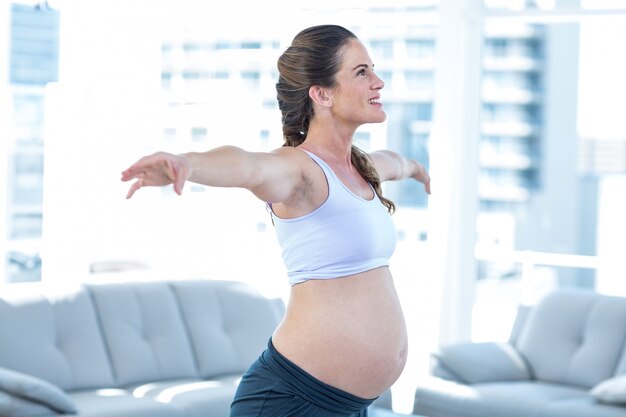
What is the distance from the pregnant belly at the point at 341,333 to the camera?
232cm

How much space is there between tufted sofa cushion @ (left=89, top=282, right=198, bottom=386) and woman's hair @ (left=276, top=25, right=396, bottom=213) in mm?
2599

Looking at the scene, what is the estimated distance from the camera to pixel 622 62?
2597cm

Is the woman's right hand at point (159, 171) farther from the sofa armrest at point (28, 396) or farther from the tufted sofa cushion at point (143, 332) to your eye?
the tufted sofa cushion at point (143, 332)

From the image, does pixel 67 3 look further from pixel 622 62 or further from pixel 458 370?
pixel 622 62

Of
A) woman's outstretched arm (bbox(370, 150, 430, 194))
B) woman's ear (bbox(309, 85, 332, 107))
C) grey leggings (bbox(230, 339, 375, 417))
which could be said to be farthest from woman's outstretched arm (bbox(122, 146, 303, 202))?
woman's outstretched arm (bbox(370, 150, 430, 194))

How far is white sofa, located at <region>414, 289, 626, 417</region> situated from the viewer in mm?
4914

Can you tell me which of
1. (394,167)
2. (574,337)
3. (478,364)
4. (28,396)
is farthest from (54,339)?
(574,337)

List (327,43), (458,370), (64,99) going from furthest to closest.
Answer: (64,99), (458,370), (327,43)

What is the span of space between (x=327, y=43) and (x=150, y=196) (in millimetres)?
5143

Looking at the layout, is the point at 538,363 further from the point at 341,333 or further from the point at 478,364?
the point at 341,333

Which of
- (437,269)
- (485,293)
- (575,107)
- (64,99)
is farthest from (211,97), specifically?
(575,107)

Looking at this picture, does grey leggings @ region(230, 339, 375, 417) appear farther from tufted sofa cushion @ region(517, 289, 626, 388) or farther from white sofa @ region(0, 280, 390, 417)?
tufted sofa cushion @ region(517, 289, 626, 388)

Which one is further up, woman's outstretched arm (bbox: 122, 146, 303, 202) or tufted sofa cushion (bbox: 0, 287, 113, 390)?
woman's outstretched arm (bbox: 122, 146, 303, 202)


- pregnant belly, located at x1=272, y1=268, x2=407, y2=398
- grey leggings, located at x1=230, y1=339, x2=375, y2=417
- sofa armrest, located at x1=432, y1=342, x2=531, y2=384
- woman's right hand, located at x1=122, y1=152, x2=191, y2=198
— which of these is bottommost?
sofa armrest, located at x1=432, y1=342, x2=531, y2=384
